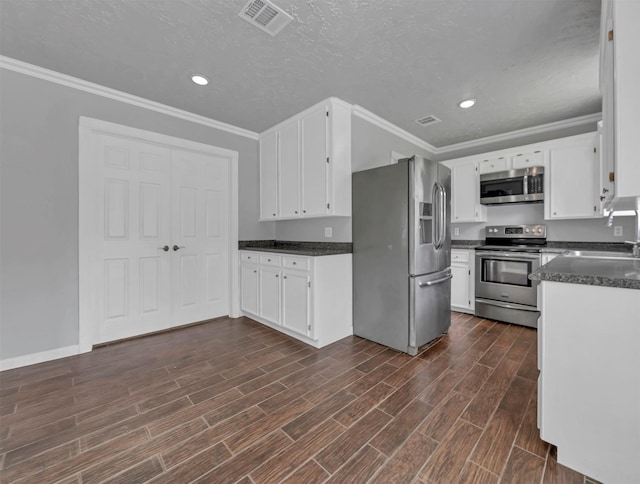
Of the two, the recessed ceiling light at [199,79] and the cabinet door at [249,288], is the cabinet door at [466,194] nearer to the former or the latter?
the cabinet door at [249,288]

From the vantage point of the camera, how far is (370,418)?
69.7 inches

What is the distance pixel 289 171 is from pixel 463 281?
2926mm

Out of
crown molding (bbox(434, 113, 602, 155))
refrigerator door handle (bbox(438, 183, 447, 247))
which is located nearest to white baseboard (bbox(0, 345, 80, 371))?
refrigerator door handle (bbox(438, 183, 447, 247))

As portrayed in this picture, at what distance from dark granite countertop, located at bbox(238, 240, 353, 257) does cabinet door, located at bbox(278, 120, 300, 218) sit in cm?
50

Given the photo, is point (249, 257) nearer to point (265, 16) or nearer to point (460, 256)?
point (265, 16)

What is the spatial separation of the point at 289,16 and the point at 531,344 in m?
3.75

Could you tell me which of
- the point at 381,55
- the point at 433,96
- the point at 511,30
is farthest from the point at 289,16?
the point at 433,96

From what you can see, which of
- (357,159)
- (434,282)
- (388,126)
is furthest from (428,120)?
(434,282)

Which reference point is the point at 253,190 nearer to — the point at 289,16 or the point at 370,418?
the point at 289,16

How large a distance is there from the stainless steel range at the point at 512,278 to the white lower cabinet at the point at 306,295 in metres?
1.97

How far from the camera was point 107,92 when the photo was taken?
2.89m

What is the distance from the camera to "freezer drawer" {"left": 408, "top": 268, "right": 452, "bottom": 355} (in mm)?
2688

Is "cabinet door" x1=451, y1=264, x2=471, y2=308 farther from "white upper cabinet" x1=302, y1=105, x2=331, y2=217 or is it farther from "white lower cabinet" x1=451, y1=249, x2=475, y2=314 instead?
"white upper cabinet" x1=302, y1=105, x2=331, y2=217

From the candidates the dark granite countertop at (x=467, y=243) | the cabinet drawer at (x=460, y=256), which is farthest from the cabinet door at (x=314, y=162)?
the dark granite countertop at (x=467, y=243)
